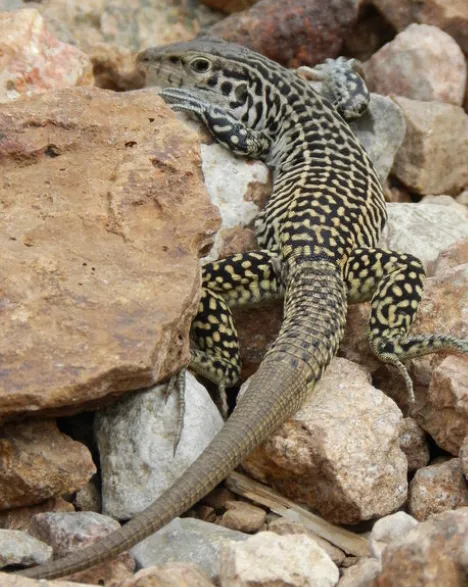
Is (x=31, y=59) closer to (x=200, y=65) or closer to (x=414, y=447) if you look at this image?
(x=200, y=65)

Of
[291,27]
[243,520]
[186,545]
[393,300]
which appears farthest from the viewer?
[291,27]

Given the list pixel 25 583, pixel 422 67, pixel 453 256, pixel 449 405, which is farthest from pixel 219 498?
pixel 422 67

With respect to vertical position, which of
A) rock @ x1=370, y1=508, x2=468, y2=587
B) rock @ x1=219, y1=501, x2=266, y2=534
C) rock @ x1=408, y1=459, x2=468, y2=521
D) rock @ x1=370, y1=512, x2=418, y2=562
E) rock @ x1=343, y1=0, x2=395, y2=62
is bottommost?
rock @ x1=219, y1=501, x2=266, y2=534

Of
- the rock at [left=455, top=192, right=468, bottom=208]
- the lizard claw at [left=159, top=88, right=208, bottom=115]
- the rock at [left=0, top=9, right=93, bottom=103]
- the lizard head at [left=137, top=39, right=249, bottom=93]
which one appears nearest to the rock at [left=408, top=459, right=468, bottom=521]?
the lizard claw at [left=159, top=88, right=208, bottom=115]

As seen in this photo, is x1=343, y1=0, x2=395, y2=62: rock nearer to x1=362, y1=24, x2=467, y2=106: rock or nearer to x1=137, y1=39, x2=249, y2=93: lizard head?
x1=362, y1=24, x2=467, y2=106: rock

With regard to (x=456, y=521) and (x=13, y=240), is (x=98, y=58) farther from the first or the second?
(x=456, y=521)
